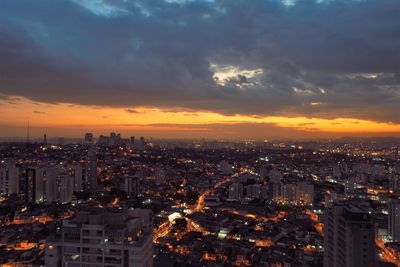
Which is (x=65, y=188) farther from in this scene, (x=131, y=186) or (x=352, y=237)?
(x=352, y=237)

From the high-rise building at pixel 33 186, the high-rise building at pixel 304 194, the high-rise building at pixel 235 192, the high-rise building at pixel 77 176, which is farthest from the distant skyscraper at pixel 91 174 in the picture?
the high-rise building at pixel 304 194

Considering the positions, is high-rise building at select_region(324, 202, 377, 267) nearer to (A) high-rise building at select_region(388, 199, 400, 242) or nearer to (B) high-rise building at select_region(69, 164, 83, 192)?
(A) high-rise building at select_region(388, 199, 400, 242)

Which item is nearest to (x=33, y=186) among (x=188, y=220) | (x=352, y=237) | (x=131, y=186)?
(x=131, y=186)

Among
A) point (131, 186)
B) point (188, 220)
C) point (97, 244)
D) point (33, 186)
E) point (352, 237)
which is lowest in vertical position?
point (188, 220)

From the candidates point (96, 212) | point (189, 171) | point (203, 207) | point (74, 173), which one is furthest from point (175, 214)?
point (189, 171)

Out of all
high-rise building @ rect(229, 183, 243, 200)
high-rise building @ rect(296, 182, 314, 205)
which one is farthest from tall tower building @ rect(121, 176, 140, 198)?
high-rise building @ rect(296, 182, 314, 205)

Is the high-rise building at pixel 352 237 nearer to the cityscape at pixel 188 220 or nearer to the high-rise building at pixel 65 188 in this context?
the cityscape at pixel 188 220
